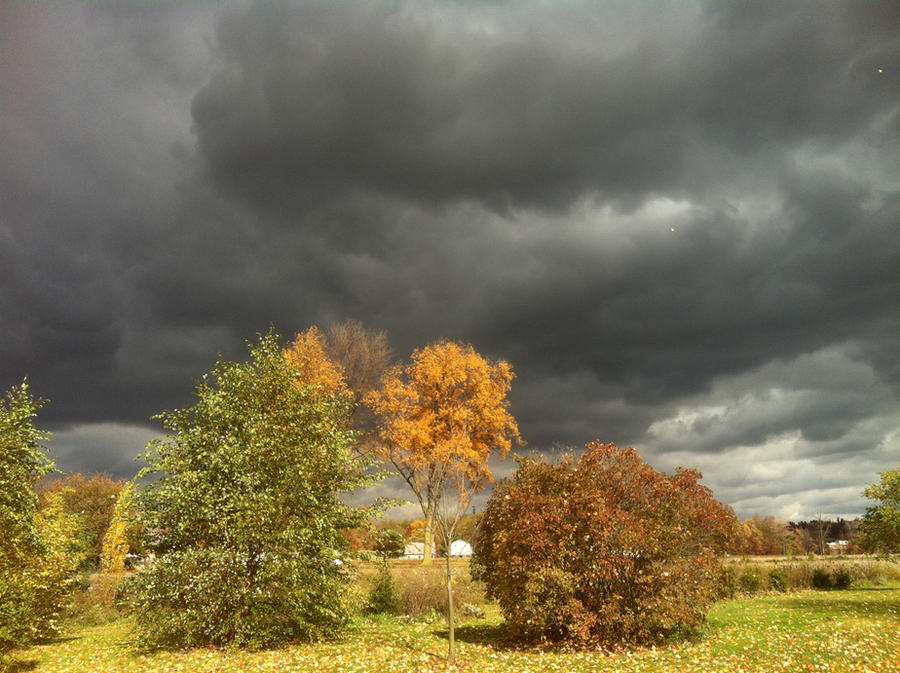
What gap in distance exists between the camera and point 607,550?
60.0ft

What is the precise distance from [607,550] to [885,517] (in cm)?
1636

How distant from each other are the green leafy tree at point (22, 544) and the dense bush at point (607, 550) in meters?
16.4

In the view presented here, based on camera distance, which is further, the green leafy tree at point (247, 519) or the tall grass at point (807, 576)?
the tall grass at point (807, 576)

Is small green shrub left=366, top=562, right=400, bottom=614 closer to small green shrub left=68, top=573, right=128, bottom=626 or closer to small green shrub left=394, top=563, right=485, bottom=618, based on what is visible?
small green shrub left=394, top=563, right=485, bottom=618

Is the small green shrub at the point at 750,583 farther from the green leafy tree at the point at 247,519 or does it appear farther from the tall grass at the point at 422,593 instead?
the green leafy tree at the point at 247,519

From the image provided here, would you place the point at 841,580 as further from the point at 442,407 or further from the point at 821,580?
the point at 442,407

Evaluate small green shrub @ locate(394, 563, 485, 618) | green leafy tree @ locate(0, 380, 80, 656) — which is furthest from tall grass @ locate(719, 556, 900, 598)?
green leafy tree @ locate(0, 380, 80, 656)

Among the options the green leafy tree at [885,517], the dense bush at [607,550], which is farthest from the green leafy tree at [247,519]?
the green leafy tree at [885,517]

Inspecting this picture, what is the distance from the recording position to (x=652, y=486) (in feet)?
64.0

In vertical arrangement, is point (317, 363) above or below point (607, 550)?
above

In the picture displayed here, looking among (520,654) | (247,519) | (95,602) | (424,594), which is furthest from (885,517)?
(95,602)

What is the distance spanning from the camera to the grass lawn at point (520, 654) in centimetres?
1542

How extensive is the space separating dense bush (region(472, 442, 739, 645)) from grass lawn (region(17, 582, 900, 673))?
1.10 metres

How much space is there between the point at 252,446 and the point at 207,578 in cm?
454
